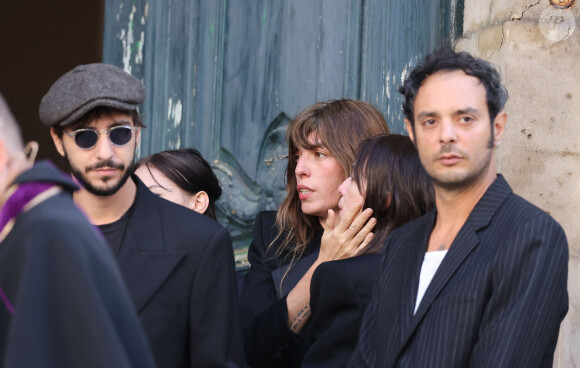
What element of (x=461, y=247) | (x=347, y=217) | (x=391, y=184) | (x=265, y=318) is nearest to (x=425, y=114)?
(x=461, y=247)

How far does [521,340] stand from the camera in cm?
238

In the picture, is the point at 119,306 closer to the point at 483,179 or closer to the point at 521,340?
the point at 521,340

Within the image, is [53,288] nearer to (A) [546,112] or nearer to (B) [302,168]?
(B) [302,168]

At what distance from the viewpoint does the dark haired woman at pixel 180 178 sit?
12.7ft

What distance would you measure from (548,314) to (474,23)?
198 cm

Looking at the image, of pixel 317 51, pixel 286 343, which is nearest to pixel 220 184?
pixel 317 51

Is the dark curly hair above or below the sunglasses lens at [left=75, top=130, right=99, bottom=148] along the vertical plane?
above

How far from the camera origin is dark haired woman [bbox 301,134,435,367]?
3.17 meters

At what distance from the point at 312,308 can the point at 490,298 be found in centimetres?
89

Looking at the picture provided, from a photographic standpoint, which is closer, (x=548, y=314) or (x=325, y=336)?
(x=548, y=314)

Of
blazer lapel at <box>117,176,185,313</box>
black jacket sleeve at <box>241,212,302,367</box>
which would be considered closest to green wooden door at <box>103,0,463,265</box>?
black jacket sleeve at <box>241,212,302,367</box>

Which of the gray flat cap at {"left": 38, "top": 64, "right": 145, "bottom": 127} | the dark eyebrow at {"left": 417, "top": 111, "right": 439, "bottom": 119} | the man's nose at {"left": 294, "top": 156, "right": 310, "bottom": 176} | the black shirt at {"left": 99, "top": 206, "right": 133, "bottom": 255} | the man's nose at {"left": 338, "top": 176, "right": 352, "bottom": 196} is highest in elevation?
the gray flat cap at {"left": 38, "top": 64, "right": 145, "bottom": 127}

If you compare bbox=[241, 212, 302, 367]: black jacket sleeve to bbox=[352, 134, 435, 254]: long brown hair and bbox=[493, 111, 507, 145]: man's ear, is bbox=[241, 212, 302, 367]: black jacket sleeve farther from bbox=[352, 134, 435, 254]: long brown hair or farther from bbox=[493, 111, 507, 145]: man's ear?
bbox=[493, 111, 507, 145]: man's ear

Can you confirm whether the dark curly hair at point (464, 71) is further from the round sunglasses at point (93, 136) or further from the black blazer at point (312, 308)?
the round sunglasses at point (93, 136)
